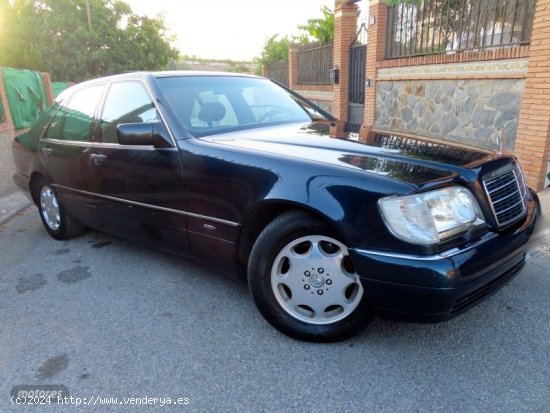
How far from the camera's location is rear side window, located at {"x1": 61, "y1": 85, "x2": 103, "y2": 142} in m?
3.99

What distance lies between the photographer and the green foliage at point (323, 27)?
47.3 ft

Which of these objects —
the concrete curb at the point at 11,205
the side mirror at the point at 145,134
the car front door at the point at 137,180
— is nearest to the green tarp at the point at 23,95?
the concrete curb at the point at 11,205

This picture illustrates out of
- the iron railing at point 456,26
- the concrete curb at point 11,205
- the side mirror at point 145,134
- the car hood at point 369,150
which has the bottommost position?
the concrete curb at point 11,205

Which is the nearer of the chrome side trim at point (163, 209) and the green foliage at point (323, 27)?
the chrome side trim at point (163, 209)

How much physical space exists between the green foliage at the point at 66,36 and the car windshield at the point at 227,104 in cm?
2010

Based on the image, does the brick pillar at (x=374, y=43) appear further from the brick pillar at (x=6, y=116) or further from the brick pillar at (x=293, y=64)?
the brick pillar at (x=6, y=116)

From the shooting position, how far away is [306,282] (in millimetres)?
2553

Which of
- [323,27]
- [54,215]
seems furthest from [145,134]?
[323,27]

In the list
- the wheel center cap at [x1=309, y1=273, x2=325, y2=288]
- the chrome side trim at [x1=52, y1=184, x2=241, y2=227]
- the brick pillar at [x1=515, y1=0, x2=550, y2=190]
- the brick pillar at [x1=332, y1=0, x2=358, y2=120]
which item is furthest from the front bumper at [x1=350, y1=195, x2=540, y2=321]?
the brick pillar at [x1=332, y1=0, x2=358, y2=120]

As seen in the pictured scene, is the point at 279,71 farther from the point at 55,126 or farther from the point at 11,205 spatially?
the point at 55,126

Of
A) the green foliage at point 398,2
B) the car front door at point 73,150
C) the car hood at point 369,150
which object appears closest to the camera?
the car hood at point 369,150

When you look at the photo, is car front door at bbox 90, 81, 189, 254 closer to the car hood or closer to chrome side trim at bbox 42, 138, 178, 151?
chrome side trim at bbox 42, 138, 178, 151

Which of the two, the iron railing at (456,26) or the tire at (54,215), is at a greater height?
the iron railing at (456,26)

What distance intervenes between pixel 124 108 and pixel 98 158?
0.48 metres
